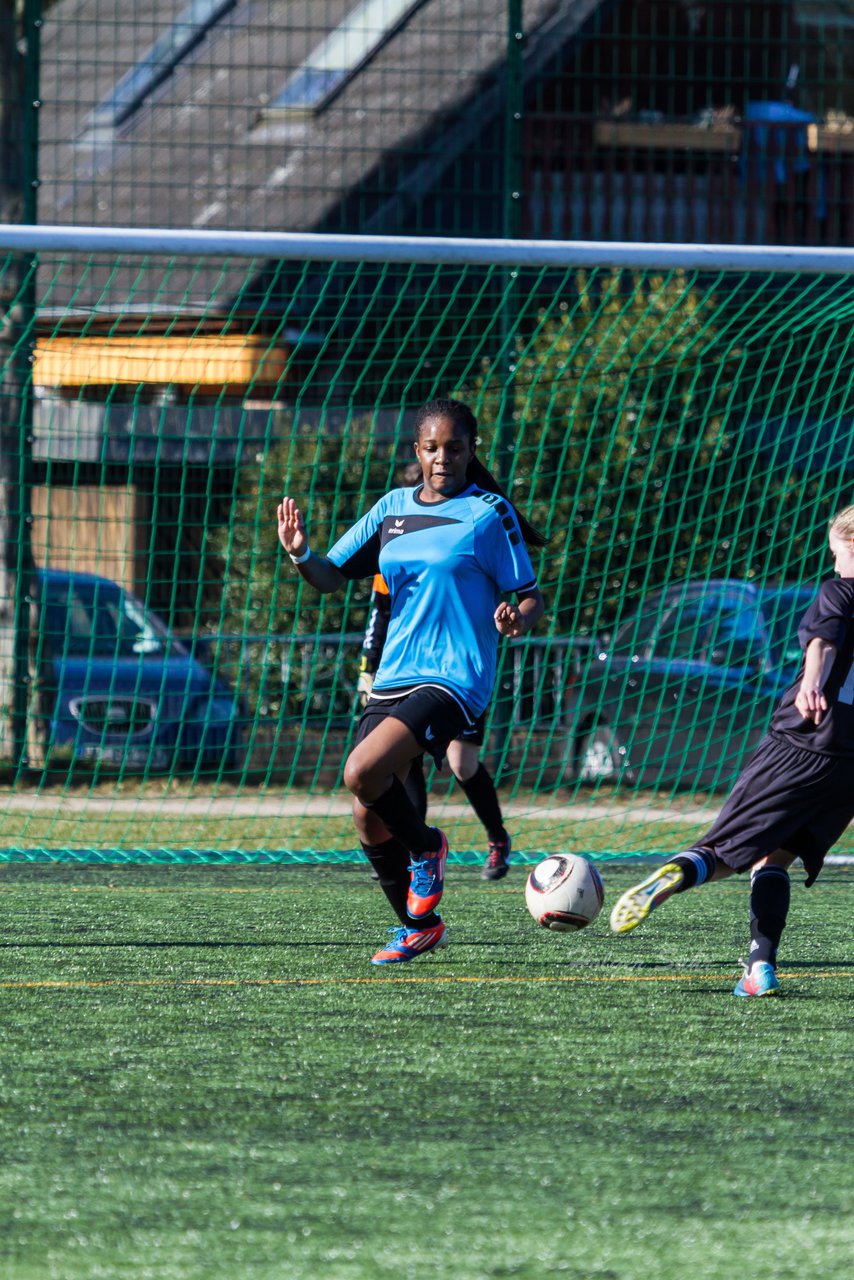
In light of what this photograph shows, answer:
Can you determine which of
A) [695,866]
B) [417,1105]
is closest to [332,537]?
[695,866]

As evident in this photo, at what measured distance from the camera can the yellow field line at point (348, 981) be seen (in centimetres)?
514

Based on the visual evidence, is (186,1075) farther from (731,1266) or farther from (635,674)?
(635,674)

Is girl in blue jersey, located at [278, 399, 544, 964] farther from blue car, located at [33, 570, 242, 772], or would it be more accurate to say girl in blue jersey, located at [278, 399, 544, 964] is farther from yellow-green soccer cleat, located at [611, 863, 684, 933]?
blue car, located at [33, 570, 242, 772]

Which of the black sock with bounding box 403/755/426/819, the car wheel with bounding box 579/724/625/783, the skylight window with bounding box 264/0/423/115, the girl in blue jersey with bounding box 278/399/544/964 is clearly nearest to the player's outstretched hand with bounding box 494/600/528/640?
the girl in blue jersey with bounding box 278/399/544/964

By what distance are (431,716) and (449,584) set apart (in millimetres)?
409

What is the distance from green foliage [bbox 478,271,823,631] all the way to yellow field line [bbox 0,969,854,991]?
15.4 feet

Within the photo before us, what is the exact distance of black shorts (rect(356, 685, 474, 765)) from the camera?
511 centimetres

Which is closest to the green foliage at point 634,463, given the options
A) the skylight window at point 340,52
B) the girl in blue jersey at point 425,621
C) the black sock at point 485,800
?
the black sock at point 485,800

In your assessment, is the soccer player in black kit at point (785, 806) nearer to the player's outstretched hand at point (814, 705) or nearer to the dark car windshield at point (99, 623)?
the player's outstretched hand at point (814, 705)

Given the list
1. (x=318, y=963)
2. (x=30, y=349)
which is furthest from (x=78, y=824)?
(x=318, y=963)

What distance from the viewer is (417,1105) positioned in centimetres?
375

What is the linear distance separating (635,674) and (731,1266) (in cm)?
762

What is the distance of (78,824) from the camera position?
9.39m

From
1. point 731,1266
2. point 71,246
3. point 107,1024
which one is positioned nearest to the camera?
point 731,1266
